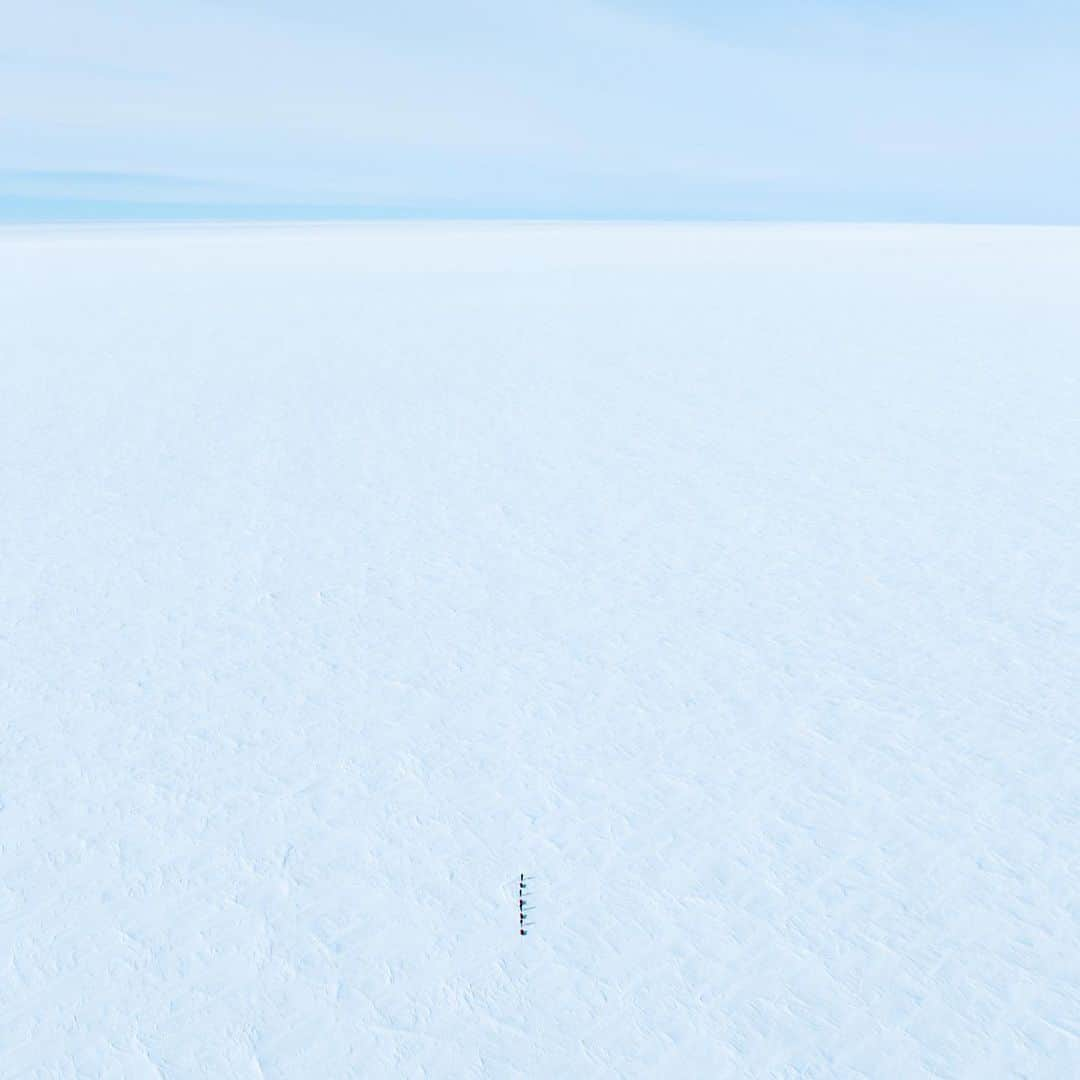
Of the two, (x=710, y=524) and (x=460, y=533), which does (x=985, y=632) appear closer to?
(x=710, y=524)

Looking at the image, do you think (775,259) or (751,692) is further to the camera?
(775,259)

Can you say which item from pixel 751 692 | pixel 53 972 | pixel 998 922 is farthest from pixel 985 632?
pixel 53 972

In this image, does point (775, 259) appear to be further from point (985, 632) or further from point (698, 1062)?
point (698, 1062)

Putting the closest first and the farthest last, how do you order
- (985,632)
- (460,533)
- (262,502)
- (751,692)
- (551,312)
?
(751,692)
(985,632)
(460,533)
(262,502)
(551,312)

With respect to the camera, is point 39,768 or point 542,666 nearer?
point 39,768

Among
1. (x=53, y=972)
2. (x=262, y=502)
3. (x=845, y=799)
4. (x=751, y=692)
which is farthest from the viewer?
(x=262, y=502)

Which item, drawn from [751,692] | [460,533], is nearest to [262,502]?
[460,533]
